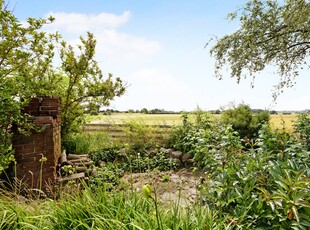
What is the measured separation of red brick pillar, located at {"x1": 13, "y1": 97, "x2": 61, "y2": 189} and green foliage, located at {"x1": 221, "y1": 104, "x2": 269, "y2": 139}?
236 inches

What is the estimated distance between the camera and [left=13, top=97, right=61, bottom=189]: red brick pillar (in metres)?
4.65

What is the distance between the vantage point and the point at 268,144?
3537 millimetres

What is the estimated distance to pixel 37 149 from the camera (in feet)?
15.7

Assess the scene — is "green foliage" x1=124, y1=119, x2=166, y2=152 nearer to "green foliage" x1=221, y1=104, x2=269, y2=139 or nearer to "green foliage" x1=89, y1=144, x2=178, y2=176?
"green foliage" x1=89, y1=144, x2=178, y2=176

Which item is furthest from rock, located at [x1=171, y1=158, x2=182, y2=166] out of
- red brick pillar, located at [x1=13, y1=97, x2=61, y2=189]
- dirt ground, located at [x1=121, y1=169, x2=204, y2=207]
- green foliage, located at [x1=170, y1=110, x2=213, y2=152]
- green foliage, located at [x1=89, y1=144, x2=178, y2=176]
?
red brick pillar, located at [x1=13, y1=97, x2=61, y2=189]

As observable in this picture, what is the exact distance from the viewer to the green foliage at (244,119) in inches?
368

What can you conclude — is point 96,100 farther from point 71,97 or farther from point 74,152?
point 74,152

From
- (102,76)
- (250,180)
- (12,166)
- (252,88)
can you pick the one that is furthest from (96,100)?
(250,180)

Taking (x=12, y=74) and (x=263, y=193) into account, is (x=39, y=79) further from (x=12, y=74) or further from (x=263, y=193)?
(x=263, y=193)

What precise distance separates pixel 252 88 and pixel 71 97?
240 inches

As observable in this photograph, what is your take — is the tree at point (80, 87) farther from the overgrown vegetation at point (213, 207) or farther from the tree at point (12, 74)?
the overgrown vegetation at point (213, 207)

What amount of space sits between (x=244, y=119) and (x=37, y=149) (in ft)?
22.3

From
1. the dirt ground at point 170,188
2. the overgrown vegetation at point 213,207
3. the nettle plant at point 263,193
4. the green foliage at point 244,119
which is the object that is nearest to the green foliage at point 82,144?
the dirt ground at point 170,188

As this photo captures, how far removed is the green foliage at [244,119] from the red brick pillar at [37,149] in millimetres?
5986
